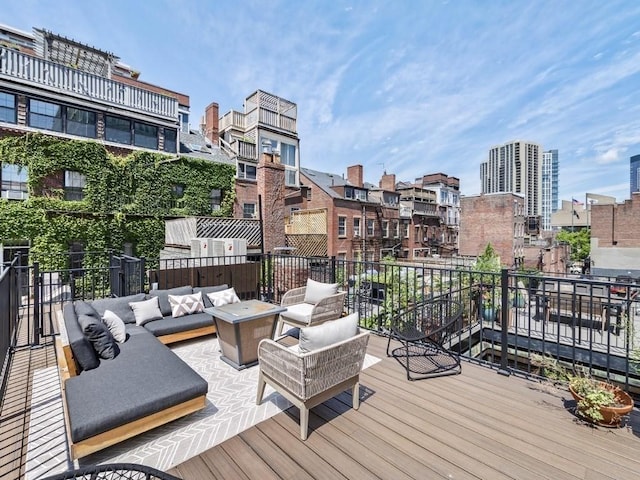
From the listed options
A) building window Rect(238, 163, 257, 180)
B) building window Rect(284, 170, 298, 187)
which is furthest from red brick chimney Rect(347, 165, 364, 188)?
building window Rect(238, 163, 257, 180)

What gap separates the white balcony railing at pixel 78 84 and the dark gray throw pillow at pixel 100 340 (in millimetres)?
13771

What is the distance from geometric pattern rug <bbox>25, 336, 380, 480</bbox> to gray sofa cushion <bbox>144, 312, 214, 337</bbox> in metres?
1.06

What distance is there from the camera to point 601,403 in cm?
259

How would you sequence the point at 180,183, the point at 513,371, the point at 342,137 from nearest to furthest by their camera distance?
1. the point at 513,371
2. the point at 180,183
3. the point at 342,137

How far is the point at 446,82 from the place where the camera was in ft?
34.4

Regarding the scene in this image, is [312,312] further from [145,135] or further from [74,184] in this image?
[145,135]

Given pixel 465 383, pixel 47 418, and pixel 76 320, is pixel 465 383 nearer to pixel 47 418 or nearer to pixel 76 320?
pixel 47 418

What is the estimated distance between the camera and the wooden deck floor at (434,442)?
211 cm

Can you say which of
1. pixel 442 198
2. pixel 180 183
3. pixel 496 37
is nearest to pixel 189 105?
pixel 180 183

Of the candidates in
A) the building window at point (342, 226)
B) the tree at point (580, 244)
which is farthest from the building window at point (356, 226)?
the tree at point (580, 244)

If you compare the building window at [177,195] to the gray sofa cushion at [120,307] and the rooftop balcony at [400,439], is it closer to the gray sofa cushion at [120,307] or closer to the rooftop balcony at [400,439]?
the gray sofa cushion at [120,307]

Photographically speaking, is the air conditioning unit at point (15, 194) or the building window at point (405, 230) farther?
the building window at point (405, 230)

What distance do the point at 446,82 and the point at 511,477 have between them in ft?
38.6

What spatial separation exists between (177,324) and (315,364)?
3.17m
